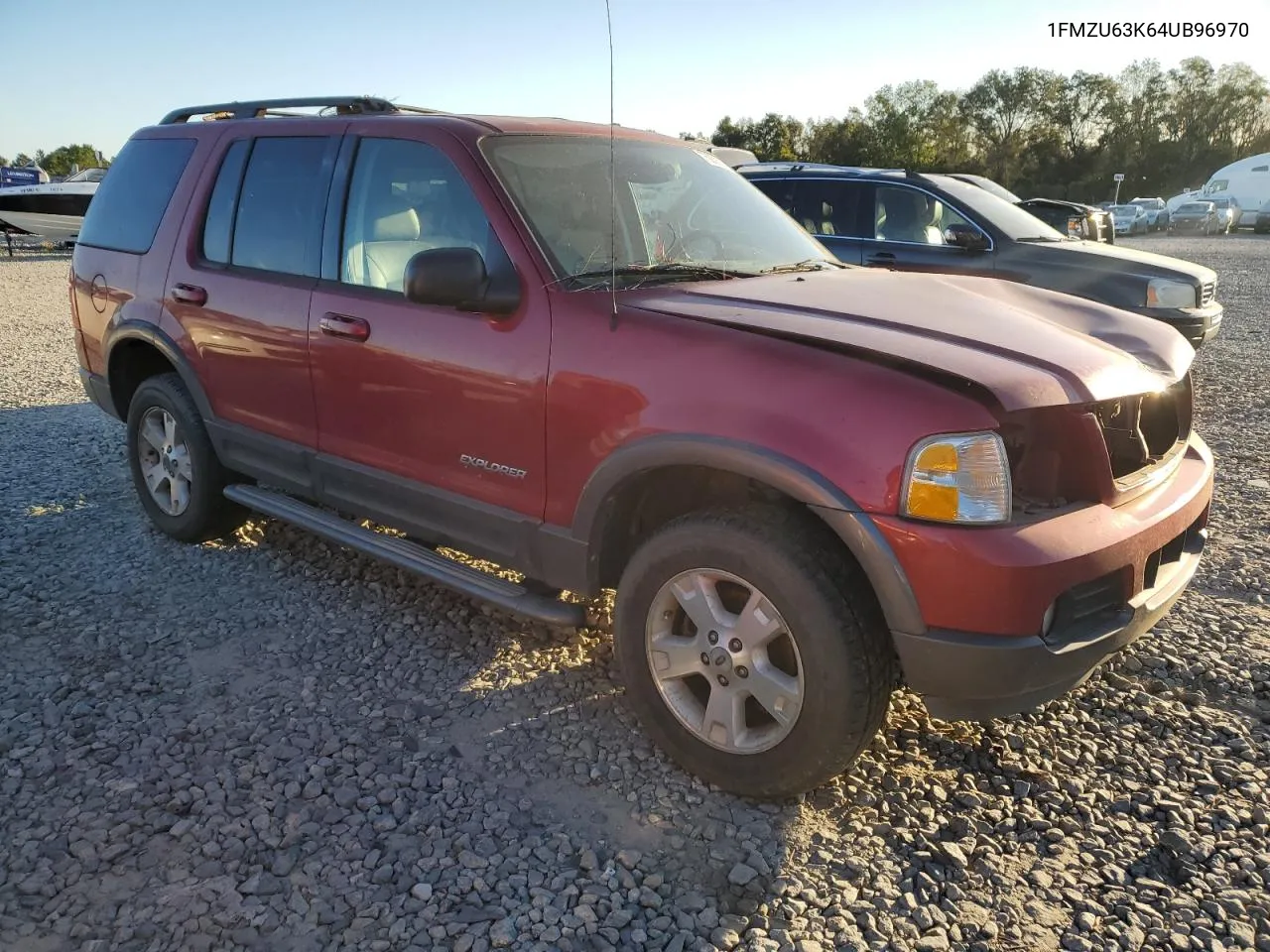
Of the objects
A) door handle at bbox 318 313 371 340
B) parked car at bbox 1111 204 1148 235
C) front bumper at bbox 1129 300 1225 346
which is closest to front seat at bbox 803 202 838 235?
front bumper at bbox 1129 300 1225 346

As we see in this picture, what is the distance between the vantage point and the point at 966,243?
26.2 feet

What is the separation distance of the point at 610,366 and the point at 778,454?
2.10 ft

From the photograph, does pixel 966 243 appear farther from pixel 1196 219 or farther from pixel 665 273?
pixel 1196 219

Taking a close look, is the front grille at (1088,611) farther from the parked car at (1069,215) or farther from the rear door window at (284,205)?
the parked car at (1069,215)

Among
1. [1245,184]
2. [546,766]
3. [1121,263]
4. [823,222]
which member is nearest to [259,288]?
[546,766]

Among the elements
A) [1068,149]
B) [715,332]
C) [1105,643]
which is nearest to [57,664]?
[715,332]

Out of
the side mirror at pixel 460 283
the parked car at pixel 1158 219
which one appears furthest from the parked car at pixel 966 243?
the parked car at pixel 1158 219

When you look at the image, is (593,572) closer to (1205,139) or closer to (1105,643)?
(1105,643)

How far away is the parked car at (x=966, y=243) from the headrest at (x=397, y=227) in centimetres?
534

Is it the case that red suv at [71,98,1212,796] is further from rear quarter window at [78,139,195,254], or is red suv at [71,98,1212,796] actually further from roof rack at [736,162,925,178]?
roof rack at [736,162,925,178]

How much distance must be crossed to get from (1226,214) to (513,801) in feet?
159

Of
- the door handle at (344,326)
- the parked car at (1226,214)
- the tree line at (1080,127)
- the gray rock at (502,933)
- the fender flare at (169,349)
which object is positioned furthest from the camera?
the tree line at (1080,127)

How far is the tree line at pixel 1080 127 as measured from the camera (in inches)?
2402

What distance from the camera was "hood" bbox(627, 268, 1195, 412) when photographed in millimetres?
2402
